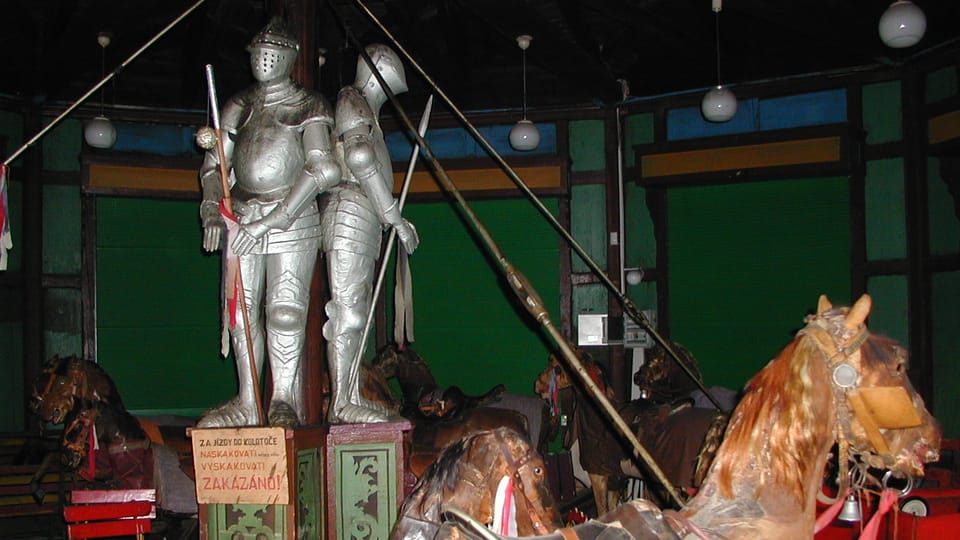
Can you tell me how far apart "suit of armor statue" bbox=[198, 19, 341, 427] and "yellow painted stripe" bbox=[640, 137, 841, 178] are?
15.3ft

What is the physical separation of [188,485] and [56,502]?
150 cm

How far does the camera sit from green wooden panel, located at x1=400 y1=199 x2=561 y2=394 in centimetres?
880

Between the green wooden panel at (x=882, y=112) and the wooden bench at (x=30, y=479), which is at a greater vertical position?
the green wooden panel at (x=882, y=112)

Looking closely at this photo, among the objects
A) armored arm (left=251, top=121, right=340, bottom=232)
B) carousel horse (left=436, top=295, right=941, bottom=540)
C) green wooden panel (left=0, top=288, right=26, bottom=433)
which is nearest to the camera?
carousel horse (left=436, top=295, right=941, bottom=540)

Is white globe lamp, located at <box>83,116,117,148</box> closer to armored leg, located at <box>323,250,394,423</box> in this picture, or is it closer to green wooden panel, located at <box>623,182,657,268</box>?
armored leg, located at <box>323,250,394,423</box>

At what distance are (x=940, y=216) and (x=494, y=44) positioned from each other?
3943 mm

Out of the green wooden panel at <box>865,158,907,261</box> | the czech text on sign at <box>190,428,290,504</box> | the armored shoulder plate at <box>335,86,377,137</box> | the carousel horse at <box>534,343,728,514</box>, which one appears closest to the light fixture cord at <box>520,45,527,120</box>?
the carousel horse at <box>534,343,728,514</box>

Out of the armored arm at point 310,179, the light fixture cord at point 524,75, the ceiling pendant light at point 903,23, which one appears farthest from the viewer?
the light fixture cord at point 524,75

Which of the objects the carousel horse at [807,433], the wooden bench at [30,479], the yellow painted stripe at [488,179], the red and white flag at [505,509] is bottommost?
the wooden bench at [30,479]

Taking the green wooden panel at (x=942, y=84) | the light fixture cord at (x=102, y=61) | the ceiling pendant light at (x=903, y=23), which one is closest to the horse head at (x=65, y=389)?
the light fixture cord at (x=102, y=61)

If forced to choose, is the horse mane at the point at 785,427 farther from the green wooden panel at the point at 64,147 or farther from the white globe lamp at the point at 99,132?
the green wooden panel at the point at 64,147

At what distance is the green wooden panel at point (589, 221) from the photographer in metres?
8.66

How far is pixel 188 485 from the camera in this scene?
246 inches

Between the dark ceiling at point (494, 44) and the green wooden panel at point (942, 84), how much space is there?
19cm
